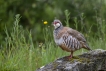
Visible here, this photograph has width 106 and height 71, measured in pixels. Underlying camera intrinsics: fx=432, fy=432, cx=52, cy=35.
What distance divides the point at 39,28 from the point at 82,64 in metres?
14.7

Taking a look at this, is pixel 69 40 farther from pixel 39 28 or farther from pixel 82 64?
pixel 39 28

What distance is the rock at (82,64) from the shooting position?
8.40 meters

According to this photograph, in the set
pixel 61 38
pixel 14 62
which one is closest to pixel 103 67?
pixel 61 38

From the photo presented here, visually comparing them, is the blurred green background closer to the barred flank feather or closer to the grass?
the grass

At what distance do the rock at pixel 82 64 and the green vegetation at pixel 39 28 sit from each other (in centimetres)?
122

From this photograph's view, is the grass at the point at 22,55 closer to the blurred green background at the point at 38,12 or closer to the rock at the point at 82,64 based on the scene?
the rock at the point at 82,64

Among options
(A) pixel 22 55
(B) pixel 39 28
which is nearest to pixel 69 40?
(A) pixel 22 55

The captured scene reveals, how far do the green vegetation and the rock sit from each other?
3.99 ft

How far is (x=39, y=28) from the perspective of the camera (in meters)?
23.0

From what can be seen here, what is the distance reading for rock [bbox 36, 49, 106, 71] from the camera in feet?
27.6

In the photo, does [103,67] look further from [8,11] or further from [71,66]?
[8,11]

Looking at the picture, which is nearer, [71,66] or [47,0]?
[71,66]

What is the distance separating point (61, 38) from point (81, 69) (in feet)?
2.95

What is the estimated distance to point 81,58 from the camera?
8734mm
